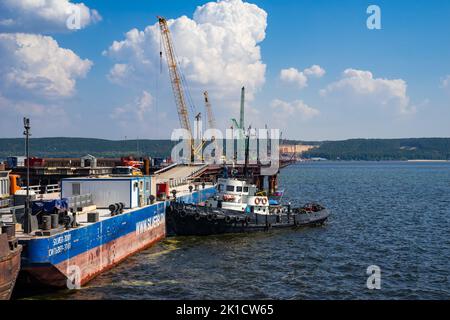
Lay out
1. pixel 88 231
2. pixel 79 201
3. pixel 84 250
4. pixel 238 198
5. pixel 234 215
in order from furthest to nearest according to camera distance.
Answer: pixel 238 198, pixel 234 215, pixel 79 201, pixel 88 231, pixel 84 250

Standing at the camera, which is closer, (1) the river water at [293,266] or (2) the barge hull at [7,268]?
(2) the barge hull at [7,268]

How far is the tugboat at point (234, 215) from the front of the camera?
4900 cm

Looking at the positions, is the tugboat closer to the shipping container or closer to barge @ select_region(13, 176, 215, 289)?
barge @ select_region(13, 176, 215, 289)

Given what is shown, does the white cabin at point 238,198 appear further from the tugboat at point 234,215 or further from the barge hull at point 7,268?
the barge hull at point 7,268

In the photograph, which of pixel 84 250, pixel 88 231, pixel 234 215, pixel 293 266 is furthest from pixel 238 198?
pixel 84 250

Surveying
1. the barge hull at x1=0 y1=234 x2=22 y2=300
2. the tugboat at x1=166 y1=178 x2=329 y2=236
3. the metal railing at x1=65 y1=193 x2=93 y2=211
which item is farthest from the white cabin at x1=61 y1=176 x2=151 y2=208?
the barge hull at x1=0 y1=234 x2=22 y2=300

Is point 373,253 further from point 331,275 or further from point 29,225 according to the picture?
point 29,225

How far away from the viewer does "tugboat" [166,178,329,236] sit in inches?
1929

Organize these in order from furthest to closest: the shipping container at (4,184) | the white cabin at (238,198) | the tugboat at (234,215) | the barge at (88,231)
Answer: the white cabin at (238,198) → the tugboat at (234,215) → the shipping container at (4,184) → the barge at (88,231)

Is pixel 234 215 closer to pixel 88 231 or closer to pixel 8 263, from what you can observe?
pixel 88 231

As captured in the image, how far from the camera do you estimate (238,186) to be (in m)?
53.4

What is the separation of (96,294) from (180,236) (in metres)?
20.5

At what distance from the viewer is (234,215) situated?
50469 mm

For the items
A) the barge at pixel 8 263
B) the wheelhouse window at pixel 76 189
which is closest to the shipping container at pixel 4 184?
the wheelhouse window at pixel 76 189
